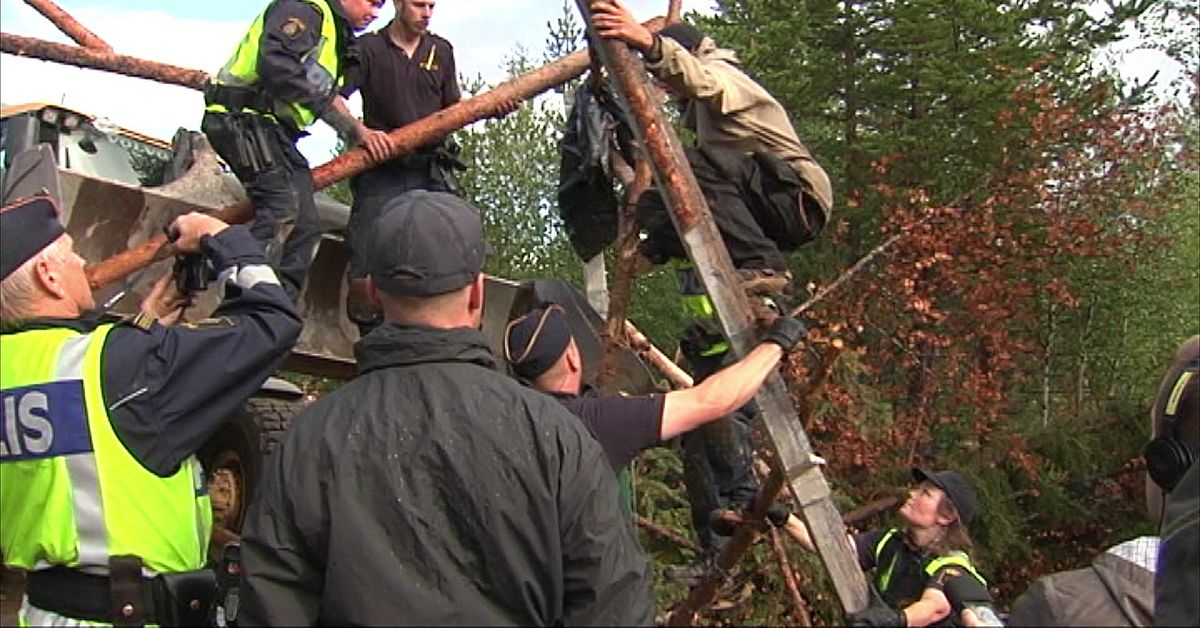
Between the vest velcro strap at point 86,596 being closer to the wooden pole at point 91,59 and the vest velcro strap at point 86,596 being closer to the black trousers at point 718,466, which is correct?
the black trousers at point 718,466

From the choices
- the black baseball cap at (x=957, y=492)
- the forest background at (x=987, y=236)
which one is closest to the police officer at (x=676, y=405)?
the black baseball cap at (x=957, y=492)

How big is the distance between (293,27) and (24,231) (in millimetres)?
2238

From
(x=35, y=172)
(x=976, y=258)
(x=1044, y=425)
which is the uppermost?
(x=35, y=172)

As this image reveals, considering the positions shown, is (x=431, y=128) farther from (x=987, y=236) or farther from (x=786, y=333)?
(x=987, y=236)

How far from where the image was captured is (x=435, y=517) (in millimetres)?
2629

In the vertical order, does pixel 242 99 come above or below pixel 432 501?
above

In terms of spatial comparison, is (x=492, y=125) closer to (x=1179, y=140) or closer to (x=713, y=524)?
(x=1179, y=140)

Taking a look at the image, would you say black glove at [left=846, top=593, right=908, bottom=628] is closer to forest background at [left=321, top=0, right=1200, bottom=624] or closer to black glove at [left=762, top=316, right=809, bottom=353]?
black glove at [left=762, top=316, right=809, bottom=353]

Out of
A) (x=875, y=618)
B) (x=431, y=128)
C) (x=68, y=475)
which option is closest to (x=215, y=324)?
(x=68, y=475)

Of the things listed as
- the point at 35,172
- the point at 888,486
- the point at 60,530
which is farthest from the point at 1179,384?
the point at 888,486

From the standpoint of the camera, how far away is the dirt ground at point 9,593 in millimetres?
3707

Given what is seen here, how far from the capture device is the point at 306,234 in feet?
19.0

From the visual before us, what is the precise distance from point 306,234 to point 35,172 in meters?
1.09

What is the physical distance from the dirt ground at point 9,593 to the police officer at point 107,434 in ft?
1.33
